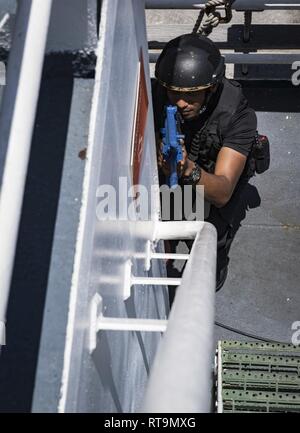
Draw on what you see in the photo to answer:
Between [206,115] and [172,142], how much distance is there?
0.48 m

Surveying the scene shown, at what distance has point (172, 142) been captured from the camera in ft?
10.9

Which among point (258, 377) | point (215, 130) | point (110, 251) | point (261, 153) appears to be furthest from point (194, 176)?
point (110, 251)

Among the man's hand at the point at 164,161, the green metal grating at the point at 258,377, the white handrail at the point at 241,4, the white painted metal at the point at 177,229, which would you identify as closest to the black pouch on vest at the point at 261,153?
the man's hand at the point at 164,161

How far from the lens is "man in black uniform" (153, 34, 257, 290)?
348cm

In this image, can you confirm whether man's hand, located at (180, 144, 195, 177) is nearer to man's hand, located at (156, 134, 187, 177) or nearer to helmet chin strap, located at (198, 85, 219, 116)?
man's hand, located at (156, 134, 187, 177)

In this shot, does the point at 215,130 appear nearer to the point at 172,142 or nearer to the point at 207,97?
the point at 207,97

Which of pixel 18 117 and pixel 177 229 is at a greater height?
pixel 177 229

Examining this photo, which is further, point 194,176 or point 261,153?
point 261,153

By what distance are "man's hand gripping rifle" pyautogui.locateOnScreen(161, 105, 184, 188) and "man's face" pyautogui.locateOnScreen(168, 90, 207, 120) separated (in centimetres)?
20

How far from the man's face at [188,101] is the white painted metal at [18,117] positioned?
253 cm

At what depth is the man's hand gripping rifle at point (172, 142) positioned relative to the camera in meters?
3.33

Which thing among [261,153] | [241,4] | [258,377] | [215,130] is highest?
[241,4]

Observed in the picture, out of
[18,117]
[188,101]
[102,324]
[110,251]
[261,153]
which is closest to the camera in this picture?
[18,117]

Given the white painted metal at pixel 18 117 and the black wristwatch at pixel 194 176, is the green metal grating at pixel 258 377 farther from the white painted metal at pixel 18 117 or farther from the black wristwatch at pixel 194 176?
the white painted metal at pixel 18 117
